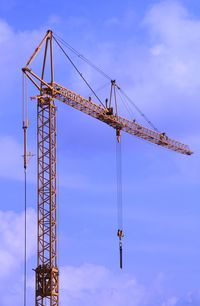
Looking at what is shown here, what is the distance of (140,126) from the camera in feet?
623

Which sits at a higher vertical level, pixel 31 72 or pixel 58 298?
pixel 31 72

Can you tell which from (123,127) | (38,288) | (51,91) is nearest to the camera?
(38,288)

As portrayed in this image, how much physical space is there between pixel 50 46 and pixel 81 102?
12514 millimetres

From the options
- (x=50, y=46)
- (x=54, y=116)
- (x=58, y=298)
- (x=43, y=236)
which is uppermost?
(x=50, y=46)

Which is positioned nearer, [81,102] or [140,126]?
[81,102]

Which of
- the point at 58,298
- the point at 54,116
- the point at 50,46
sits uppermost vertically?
the point at 50,46

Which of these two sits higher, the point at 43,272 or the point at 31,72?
the point at 31,72

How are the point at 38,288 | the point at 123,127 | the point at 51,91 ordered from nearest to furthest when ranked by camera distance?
the point at 38,288 < the point at 51,91 < the point at 123,127

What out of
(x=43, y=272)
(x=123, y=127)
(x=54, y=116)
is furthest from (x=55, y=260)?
(x=123, y=127)

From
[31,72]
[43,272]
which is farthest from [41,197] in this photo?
[31,72]

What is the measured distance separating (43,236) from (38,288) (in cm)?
921

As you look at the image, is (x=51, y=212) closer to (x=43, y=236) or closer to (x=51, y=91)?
(x=43, y=236)

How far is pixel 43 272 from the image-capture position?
150875 millimetres

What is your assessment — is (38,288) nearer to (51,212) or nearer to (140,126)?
(51,212)
